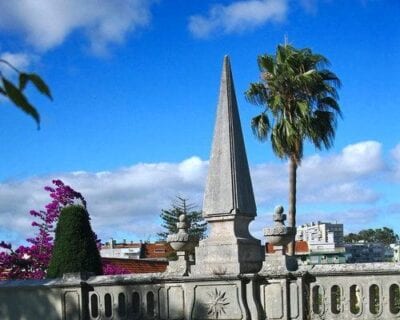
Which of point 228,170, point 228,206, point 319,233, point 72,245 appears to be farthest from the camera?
point 319,233

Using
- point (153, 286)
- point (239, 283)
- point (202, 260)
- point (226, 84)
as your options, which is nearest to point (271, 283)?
point (239, 283)

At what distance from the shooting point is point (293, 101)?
71.5 ft

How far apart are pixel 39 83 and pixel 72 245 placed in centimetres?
1330

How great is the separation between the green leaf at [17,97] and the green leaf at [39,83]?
6cm

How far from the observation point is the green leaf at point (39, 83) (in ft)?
6.16

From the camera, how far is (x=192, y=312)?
37.6 feet

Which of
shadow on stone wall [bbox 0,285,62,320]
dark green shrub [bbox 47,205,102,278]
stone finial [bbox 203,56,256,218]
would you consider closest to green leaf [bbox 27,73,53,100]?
stone finial [bbox 203,56,256,218]

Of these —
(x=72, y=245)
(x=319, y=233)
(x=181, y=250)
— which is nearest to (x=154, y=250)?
(x=72, y=245)

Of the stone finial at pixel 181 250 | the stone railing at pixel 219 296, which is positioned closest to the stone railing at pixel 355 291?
the stone railing at pixel 219 296

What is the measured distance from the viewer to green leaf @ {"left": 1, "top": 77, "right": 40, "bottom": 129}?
1.83 m

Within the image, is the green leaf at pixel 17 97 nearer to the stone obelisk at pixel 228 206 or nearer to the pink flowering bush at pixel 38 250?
the stone obelisk at pixel 228 206

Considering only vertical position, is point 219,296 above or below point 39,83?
below

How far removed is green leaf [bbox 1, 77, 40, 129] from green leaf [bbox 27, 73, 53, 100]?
62 millimetres

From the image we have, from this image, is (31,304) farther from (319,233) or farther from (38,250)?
(319,233)
